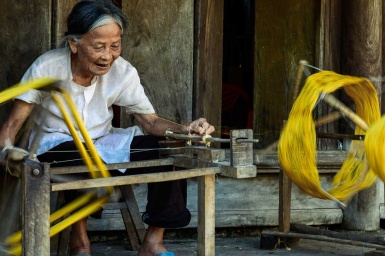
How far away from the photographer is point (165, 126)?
5469 mm

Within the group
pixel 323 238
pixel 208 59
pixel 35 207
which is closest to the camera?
pixel 35 207

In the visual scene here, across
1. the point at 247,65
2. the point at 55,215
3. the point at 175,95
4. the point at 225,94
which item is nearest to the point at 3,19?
the point at 175,95

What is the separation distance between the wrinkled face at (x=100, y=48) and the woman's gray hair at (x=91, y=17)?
25 millimetres

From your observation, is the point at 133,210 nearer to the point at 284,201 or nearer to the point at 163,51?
the point at 284,201

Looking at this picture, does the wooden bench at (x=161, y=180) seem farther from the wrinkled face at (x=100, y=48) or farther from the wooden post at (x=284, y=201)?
the wooden post at (x=284, y=201)

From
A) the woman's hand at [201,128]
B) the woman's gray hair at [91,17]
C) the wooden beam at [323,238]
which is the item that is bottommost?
the wooden beam at [323,238]

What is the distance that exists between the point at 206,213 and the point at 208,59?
6.82 ft

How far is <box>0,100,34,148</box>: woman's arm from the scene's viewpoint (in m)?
5.09

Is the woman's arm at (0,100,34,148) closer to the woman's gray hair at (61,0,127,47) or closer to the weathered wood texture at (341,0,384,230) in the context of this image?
the woman's gray hair at (61,0,127,47)

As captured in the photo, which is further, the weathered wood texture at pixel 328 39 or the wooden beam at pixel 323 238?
the weathered wood texture at pixel 328 39

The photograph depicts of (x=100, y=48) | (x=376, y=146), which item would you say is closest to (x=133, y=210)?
(x=100, y=48)

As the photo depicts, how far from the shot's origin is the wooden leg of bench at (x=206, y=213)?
4672 millimetres

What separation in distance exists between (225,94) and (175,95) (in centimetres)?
194

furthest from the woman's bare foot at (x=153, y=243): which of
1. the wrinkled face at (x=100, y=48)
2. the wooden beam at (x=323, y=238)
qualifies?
the wooden beam at (x=323, y=238)
